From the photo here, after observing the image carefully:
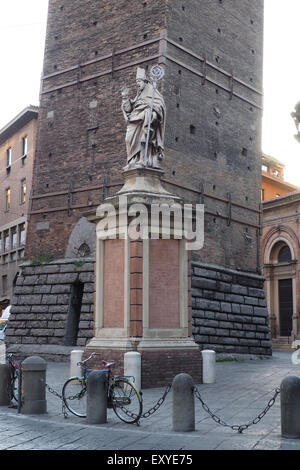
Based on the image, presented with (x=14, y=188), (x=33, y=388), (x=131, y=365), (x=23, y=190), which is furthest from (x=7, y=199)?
(x=33, y=388)

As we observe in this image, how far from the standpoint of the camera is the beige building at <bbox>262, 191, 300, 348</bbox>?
109 feet

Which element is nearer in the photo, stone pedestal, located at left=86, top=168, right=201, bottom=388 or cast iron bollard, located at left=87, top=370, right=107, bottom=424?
cast iron bollard, located at left=87, top=370, right=107, bottom=424

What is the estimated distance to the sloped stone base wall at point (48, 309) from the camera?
67.3ft

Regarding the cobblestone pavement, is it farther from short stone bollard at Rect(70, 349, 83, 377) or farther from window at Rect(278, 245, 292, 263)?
window at Rect(278, 245, 292, 263)

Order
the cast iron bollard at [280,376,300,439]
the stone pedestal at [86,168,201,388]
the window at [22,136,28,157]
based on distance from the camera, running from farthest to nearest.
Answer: the window at [22,136,28,157] → the stone pedestal at [86,168,201,388] → the cast iron bollard at [280,376,300,439]

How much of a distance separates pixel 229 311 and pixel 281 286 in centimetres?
1312

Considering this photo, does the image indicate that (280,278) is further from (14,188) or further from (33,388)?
(33,388)

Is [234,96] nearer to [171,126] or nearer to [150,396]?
[171,126]

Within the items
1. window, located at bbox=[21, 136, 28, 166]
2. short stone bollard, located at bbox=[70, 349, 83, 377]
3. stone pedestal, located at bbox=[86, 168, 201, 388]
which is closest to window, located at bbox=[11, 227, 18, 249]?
window, located at bbox=[21, 136, 28, 166]

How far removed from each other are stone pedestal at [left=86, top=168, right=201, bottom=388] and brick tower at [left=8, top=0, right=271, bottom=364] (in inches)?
311

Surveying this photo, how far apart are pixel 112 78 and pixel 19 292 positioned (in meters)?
8.78

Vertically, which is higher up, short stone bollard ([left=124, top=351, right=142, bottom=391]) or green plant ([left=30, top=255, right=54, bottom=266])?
green plant ([left=30, top=255, right=54, bottom=266])

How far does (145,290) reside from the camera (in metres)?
11.6

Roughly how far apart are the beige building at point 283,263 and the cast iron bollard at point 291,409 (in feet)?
86.7
